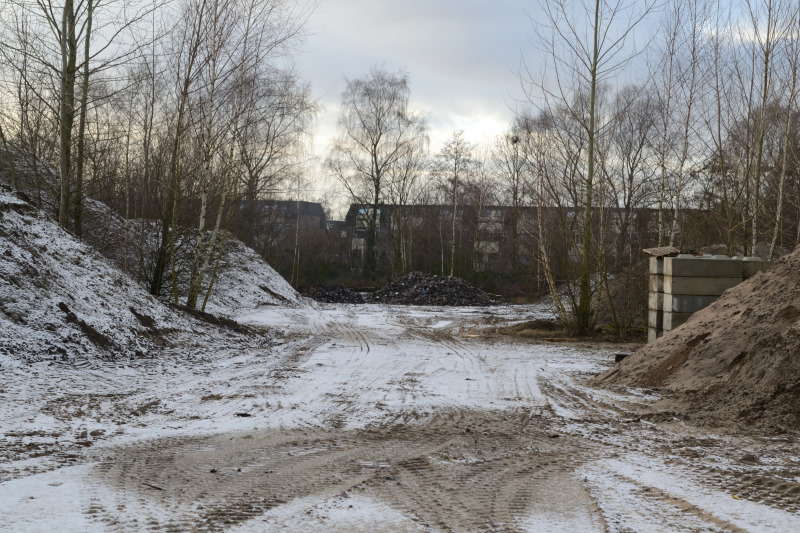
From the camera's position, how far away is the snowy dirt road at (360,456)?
348cm

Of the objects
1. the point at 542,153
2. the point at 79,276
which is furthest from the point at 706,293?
the point at 79,276

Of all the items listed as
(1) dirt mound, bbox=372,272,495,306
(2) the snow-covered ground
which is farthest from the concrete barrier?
(1) dirt mound, bbox=372,272,495,306

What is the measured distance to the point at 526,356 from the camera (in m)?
11.9

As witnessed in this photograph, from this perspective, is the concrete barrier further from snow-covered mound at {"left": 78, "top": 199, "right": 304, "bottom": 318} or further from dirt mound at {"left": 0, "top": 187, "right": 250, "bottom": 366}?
snow-covered mound at {"left": 78, "top": 199, "right": 304, "bottom": 318}

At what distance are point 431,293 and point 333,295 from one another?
206 inches

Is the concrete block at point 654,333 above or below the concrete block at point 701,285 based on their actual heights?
below

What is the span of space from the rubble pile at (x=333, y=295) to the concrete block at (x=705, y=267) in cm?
2109

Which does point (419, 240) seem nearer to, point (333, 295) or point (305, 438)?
point (333, 295)

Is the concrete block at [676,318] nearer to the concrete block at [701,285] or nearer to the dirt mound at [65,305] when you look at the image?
the concrete block at [701,285]

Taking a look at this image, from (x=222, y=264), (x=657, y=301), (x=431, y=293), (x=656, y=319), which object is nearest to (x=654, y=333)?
(x=656, y=319)

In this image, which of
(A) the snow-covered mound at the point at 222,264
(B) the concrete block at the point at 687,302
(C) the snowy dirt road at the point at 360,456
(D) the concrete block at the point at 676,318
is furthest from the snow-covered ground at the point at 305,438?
(A) the snow-covered mound at the point at 222,264

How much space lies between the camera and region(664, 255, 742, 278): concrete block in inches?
431

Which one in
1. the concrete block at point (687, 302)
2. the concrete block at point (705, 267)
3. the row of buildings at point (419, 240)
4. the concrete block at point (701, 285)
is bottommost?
the concrete block at point (687, 302)

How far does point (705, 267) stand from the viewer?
11.0m
